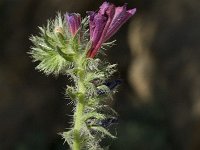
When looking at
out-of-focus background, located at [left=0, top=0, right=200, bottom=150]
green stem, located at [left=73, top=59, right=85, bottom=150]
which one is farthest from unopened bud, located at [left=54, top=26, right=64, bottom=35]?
out-of-focus background, located at [left=0, top=0, right=200, bottom=150]

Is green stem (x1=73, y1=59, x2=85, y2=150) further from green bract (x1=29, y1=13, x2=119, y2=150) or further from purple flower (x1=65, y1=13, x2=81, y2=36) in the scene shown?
purple flower (x1=65, y1=13, x2=81, y2=36)

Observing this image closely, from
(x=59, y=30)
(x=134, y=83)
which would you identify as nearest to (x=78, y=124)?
(x=59, y=30)

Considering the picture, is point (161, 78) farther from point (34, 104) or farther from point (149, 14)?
point (34, 104)

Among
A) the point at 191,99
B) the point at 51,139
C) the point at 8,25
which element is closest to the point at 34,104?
the point at 51,139

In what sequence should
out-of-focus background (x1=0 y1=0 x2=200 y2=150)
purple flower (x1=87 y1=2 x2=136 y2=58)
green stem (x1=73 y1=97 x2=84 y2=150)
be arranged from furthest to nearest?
1. out-of-focus background (x1=0 y1=0 x2=200 y2=150)
2. purple flower (x1=87 y1=2 x2=136 y2=58)
3. green stem (x1=73 y1=97 x2=84 y2=150)

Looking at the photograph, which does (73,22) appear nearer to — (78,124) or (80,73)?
(80,73)
